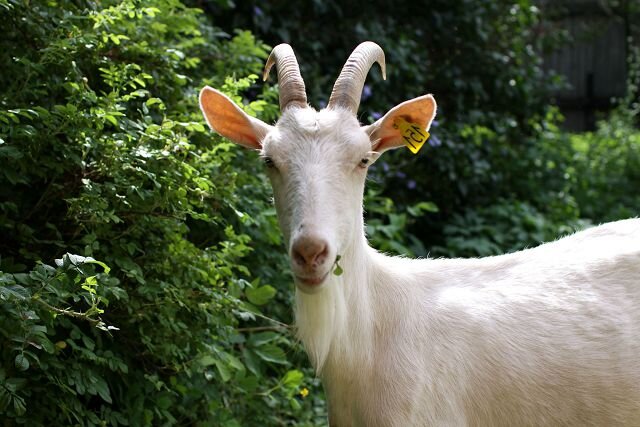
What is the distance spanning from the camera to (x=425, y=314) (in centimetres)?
383

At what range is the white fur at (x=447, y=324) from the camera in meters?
3.46

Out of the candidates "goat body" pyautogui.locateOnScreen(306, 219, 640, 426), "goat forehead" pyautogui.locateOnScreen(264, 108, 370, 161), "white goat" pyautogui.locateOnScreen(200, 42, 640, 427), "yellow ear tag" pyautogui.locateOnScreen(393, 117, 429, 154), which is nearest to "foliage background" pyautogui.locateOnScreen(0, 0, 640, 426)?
"white goat" pyautogui.locateOnScreen(200, 42, 640, 427)

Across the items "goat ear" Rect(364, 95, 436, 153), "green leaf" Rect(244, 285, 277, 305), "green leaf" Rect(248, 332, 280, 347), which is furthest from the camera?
"green leaf" Rect(248, 332, 280, 347)

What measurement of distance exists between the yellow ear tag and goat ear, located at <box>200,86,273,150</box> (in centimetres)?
55

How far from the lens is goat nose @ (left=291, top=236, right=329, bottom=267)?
3.13m

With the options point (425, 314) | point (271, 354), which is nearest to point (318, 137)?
point (425, 314)

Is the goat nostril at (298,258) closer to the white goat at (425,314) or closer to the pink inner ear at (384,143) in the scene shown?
the white goat at (425,314)

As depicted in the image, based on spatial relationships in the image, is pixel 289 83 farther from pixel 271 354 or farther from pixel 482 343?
pixel 271 354

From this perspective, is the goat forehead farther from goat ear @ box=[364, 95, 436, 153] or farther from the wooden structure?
the wooden structure

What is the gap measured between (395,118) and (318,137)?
1.46 feet

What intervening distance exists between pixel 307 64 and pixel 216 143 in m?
3.11

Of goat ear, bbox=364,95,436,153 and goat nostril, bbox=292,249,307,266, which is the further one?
Answer: goat ear, bbox=364,95,436,153

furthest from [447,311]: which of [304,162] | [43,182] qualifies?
[43,182]

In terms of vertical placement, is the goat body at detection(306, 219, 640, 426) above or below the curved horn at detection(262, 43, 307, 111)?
below
